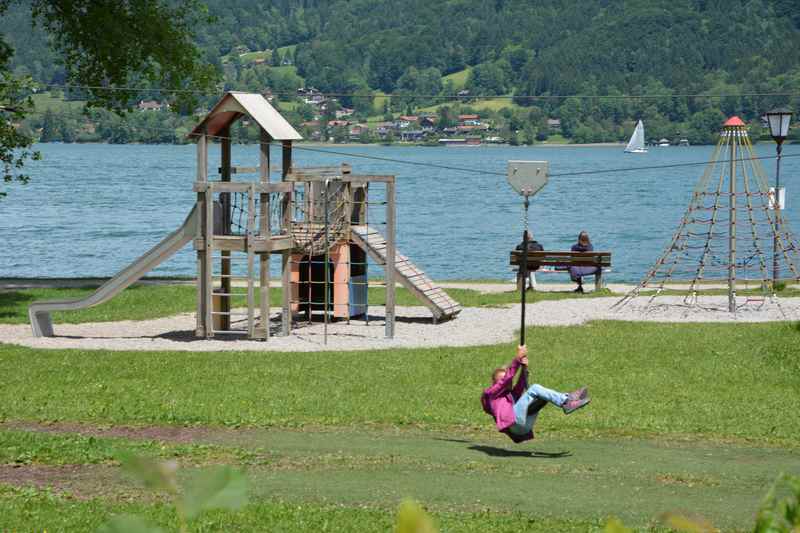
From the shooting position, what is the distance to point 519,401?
1285cm

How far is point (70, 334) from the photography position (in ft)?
79.5

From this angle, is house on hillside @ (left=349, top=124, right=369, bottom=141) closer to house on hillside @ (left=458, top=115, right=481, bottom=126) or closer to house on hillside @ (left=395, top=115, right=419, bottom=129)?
house on hillside @ (left=395, top=115, right=419, bottom=129)

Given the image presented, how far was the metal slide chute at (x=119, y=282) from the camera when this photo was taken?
23.4m

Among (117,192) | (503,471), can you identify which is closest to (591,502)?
(503,471)

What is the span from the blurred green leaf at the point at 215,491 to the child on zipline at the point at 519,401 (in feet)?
37.4

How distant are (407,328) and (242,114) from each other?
5151 millimetres

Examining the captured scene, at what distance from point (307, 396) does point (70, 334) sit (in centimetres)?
880

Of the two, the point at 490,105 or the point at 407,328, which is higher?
the point at 490,105

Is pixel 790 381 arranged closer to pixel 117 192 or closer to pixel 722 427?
pixel 722 427

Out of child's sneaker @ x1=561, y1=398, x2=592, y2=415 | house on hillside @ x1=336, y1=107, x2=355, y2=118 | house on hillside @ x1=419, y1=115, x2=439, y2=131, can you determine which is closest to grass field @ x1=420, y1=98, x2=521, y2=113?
house on hillside @ x1=419, y1=115, x2=439, y2=131

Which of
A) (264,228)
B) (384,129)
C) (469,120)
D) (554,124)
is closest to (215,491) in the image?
(264,228)

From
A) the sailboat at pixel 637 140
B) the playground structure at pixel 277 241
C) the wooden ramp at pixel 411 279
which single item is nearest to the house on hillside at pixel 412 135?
the sailboat at pixel 637 140

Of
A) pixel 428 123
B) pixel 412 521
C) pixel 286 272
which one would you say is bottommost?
pixel 286 272

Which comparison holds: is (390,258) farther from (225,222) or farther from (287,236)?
(225,222)
